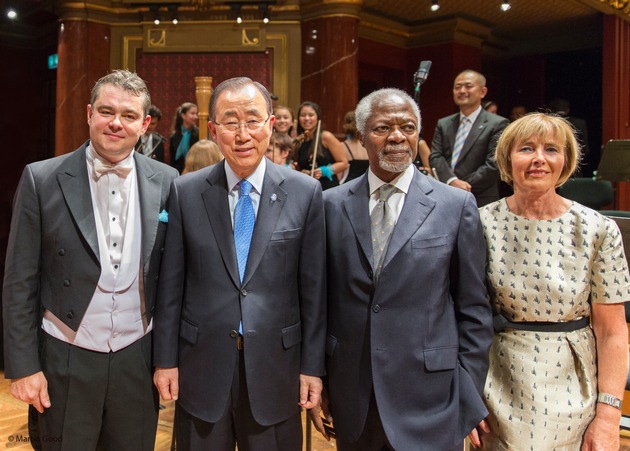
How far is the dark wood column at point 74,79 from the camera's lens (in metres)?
7.43

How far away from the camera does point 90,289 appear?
175 centimetres

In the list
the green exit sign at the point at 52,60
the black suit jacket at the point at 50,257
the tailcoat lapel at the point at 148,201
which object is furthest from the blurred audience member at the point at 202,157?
the green exit sign at the point at 52,60

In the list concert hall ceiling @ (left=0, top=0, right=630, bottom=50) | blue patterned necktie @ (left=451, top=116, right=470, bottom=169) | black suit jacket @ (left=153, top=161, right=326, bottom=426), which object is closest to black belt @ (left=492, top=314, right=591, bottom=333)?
black suit jacket @ (left=153, top=161, right=326, bottom=426)

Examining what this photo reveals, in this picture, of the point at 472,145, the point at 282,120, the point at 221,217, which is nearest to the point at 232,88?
the point at 221,217

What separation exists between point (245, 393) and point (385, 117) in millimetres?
843

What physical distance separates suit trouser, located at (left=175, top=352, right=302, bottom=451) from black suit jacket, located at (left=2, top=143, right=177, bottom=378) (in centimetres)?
35

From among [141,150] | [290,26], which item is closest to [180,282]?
[141,150]

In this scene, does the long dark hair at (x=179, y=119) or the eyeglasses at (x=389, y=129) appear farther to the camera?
the long dark hair at (x=179, y=119)

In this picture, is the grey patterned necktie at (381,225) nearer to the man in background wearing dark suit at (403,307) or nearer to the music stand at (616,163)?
the man in background wearing dark suit at (403,307)

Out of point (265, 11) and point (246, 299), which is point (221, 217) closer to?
point (246, 299)

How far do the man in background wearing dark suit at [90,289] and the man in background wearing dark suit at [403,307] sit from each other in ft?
1.85

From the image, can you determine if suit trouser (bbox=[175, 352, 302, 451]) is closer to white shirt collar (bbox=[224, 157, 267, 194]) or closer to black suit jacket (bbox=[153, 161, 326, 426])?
black suit jacket (bbox=[153, 161, 326, 426])

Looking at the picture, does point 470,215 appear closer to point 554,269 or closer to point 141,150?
point 554,269

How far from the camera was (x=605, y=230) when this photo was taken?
174 centimetres
